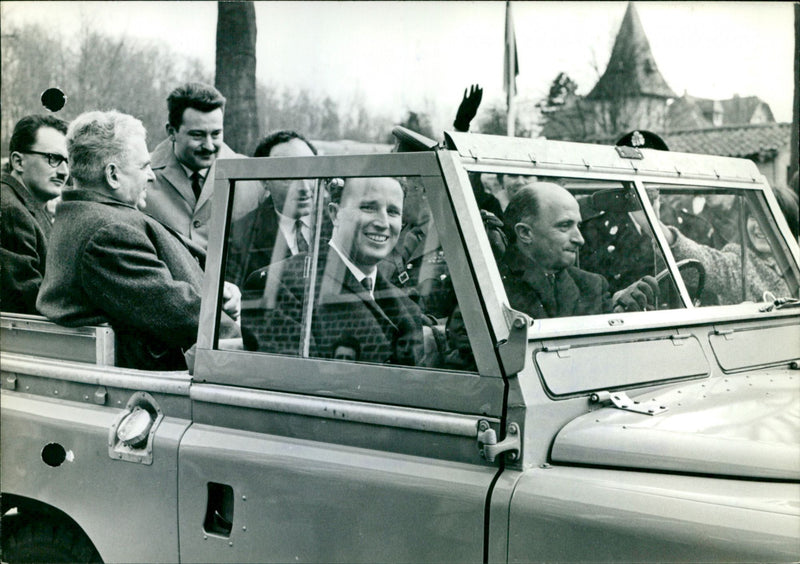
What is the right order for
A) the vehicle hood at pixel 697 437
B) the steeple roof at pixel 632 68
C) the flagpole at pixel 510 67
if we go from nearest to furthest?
the vehicle hood at pixel 697 437
the flagpole at pixel 510 67
the steeple roof at pixel 632 68

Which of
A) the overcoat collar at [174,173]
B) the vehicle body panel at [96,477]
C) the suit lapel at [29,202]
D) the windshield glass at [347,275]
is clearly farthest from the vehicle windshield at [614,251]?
the suit lapel at [29,202]

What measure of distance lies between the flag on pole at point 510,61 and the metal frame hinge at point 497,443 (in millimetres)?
6528

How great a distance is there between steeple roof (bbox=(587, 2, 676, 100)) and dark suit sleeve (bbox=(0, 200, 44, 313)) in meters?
8.97

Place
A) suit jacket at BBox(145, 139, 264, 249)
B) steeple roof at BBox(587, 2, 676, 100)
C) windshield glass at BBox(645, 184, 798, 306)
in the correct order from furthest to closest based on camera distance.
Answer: steeple roof at BBox(587, 2, 676, 100)
suit jacket at BBox(145, 139, 264, 249)
windshield glass at BBox(645, 184, 798, 306)

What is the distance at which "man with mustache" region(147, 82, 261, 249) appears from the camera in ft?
15.1

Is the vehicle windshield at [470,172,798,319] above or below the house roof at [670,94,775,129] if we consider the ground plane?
below

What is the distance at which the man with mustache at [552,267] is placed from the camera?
2.68 metres

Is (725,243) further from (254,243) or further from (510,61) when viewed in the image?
(510,61)

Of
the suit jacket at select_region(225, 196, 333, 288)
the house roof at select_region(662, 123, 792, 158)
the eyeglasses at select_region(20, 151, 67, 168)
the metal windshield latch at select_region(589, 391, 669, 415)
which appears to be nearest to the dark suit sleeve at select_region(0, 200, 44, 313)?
the eyeglasses at select_region(20, 151, 67, 168)

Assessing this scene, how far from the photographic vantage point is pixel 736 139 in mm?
12484

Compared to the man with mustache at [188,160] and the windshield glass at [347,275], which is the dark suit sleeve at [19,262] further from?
the windshield glass at [347,275]

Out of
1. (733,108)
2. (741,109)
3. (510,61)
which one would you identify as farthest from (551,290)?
(733,108)

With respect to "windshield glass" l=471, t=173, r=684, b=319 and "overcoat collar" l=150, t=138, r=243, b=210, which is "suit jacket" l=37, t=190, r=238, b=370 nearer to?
"overcoat collar" l=150, t=138, r=243, b=210

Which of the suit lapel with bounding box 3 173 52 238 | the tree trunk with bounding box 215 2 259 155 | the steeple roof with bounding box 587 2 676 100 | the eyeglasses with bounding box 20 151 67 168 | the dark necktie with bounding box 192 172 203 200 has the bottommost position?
the suit lapel with bounding box 3 173 52 238
